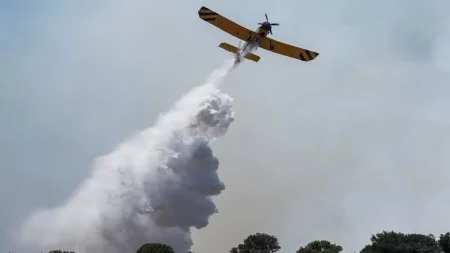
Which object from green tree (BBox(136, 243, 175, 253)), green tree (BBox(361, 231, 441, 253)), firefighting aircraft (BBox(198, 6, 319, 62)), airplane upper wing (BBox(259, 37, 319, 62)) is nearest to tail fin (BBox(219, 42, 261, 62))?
firefighting aircraft (BBox(198, 6, 319, 62))

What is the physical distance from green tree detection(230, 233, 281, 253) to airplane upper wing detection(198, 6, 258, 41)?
4292 centimetres

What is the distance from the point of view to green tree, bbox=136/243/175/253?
239 ft

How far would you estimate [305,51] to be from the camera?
7075cm

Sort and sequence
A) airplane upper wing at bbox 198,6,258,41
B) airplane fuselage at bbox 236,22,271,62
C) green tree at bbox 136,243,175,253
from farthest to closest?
green tree at bbox 136,243,175,253 → airplane fuselage at bbox 236,22,271,62 → airplane upper wing at bbox 198,6,258,41

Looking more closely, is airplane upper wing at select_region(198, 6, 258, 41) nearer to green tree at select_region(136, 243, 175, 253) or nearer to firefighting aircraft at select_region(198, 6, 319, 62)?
firefighting aircraft at select_region(198, 6, 319, 62)

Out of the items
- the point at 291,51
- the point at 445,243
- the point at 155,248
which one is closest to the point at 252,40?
the point at 291,51

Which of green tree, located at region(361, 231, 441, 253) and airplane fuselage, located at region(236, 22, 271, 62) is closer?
airplane fuselage, located at region(236, 22, 271, 62)

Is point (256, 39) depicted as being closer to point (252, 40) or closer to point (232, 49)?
point (252, 40)

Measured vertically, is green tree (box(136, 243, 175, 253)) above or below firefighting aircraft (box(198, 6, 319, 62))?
below

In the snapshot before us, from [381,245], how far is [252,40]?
1823 inches

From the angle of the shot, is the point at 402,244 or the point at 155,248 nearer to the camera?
the point at 155,248

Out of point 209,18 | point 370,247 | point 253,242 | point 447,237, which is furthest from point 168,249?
point 447,237

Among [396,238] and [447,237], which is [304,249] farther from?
[447,237]

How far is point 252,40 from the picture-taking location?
66625 millimetres
